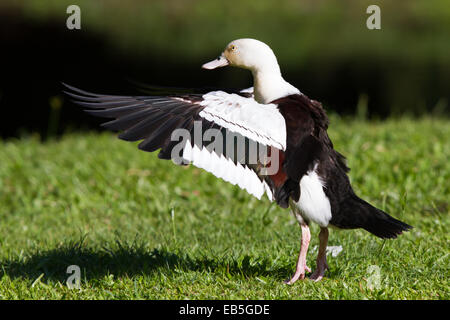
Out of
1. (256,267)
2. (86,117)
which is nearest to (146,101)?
(256,267)

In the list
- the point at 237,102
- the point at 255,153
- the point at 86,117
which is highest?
the point at 237,102

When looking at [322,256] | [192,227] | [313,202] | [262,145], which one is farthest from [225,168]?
[192,227]

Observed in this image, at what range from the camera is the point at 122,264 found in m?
4.32

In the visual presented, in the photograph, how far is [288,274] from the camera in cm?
396

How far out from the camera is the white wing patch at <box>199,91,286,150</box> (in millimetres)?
3428

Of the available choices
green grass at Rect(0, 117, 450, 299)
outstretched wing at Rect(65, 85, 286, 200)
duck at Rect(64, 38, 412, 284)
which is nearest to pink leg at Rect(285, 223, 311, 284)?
duck at Rect(64, 38, 412, 284)

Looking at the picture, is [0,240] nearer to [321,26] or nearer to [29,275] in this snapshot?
[29,275]

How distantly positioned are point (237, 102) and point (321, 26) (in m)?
19.7

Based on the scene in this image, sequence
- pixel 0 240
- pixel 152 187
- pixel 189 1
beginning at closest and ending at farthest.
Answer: pixel 0 240
pixel 152 187
pixel 189 1

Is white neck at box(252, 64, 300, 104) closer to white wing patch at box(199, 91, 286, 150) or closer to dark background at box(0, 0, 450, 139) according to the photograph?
white wing patch at box(199, 91, 286, 150)

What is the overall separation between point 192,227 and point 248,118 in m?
2.11

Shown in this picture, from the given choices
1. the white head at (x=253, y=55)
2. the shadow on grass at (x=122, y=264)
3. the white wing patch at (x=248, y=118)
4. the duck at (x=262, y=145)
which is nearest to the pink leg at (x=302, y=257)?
the duck at (x=262, y=145)

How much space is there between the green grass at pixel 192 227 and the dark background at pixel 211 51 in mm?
3645

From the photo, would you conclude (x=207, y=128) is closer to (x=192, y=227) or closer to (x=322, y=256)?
(x=322, y=256)
